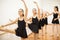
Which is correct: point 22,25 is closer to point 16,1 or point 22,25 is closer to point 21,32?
point 21,32

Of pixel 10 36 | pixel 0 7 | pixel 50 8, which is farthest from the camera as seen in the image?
pixel 50 8

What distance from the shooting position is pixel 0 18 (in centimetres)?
545

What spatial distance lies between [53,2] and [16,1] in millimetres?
5763

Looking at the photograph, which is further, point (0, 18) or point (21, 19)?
point (0, 18)

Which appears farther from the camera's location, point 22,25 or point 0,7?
point 0,7

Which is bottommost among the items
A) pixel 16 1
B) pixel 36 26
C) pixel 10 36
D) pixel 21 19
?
pixel 10 36

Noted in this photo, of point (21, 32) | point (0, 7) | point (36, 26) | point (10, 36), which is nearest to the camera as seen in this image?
point (21, 32)

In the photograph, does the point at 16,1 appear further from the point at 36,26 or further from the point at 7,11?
the point at 36,26

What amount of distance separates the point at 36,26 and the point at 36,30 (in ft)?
0.35

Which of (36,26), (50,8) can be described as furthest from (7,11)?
(50,8)

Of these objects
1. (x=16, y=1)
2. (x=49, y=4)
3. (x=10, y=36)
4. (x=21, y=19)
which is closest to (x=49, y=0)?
(x=49, y=4)

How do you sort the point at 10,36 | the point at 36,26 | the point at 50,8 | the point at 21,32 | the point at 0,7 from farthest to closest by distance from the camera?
the point at 50,8 < the point at 0,7 < the point at 10,36 < the point at 36,26 < the point at 21,32

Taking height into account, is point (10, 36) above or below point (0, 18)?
below

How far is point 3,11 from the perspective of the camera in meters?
5.45
